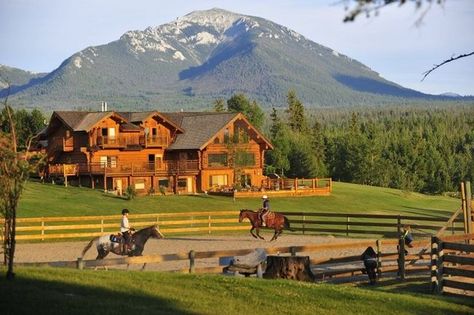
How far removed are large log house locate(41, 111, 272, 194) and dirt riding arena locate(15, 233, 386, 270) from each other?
96.3 feet

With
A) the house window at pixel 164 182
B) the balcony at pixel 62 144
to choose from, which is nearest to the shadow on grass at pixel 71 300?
the house window at pixel 164 182

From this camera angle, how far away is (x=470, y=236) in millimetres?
20875

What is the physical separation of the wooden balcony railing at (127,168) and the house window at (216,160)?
155 centimetres

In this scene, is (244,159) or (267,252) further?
(244,159)

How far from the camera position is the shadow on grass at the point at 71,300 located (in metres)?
13.1

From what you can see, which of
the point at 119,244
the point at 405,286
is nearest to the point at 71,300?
the point at 119,244

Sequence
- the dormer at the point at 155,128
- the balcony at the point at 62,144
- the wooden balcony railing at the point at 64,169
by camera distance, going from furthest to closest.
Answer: the dormer at the point at 155,128
the balcony at the point at 62,144
the wooden balcony railing at the point at 64,169

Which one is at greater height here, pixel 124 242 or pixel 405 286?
pixel 124 242

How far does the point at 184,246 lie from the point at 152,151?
127 feet

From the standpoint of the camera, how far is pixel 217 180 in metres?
69.8

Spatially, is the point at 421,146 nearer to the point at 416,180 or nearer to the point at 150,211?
the point at 416,180

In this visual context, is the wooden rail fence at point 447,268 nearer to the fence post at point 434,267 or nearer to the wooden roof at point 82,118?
the fence post at point 434,267

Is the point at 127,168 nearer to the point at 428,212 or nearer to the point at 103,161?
the point at 103,161

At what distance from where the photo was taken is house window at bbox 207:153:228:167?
69.9 metres
